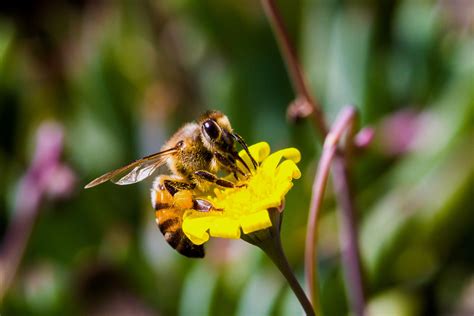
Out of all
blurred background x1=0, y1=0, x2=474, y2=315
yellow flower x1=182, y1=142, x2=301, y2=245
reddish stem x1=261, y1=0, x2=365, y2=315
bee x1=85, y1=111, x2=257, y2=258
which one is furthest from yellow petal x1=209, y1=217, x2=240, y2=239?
blurred background x1=0, y1=0, x2=474, y2=315

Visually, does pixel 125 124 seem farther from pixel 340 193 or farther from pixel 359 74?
pixel 340 193

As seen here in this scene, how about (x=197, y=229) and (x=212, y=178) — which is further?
(x=212, y=178)

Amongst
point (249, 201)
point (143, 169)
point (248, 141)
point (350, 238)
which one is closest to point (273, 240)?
point (249, 201)

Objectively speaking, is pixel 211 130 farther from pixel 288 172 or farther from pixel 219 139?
pixel 288 172

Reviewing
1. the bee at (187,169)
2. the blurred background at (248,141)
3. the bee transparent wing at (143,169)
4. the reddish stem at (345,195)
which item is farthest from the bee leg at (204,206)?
the blurred background at (248,141)

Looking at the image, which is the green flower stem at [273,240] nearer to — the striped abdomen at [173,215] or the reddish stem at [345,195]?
the striped abdomen at [173,215]

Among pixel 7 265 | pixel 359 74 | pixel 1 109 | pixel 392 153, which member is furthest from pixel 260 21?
pixel 7 265
